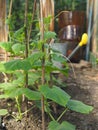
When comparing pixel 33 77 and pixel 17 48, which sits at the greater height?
pixel 17 48

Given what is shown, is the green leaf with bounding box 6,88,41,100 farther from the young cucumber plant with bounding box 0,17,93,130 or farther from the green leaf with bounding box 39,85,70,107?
the green leaf with bounding box 39,85,70,107

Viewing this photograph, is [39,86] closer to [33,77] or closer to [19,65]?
[19,65]

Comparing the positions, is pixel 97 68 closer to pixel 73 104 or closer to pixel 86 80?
pixel 86 80

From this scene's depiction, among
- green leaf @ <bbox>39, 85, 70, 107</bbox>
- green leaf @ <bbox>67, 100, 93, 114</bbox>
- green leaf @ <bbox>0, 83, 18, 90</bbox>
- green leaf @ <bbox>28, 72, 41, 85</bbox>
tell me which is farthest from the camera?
green leaf @ <bbox>28, 72, 41, 85</bbox>

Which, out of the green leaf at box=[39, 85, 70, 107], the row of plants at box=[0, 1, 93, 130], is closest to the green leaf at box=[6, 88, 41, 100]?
the row of plants at box=[0, 1, 93, 130]

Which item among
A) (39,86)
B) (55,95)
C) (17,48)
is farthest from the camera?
(17,48)

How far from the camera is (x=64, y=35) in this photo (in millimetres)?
5941

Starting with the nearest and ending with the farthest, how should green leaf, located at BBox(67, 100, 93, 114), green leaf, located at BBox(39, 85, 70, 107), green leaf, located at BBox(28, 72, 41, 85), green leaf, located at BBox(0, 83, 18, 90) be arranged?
green leaf, located at BBox(39, 85, 70, 107) < green leaf, located at BBox(67, 100, 93, 114) < green leaf, located at BBox(0, 83, 18, 90) < green leaf, located at BBox(28, 72, 41, 85)

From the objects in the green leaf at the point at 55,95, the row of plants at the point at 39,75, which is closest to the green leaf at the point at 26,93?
the row of plants at the point at 39,75

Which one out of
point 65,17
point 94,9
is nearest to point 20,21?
point 65,17

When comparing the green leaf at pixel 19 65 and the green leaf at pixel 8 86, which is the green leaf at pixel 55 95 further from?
the green leaf at pixel 8 86

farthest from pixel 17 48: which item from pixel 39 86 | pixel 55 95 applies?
pixel 55 95

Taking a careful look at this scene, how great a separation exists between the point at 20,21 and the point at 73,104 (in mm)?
4822

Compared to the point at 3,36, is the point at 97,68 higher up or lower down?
lower down
